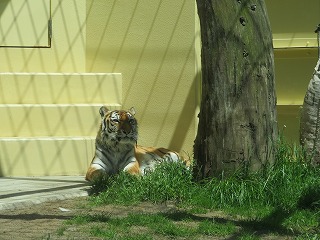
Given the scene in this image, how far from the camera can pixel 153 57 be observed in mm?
10695

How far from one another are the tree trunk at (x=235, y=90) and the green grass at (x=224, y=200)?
0.21 m

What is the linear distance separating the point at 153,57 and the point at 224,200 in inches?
149

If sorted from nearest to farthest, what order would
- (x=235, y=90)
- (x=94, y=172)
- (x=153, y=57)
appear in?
1. (x=235, y=90)
2. (x=94, y=172)
3. (x=153, y=57)

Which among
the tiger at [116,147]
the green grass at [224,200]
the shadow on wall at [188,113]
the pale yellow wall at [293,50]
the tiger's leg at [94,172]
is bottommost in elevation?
the green grass at [224,200]

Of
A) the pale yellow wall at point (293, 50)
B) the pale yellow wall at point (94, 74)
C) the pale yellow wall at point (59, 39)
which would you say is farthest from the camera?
the pale yellow wall at point (293, 50)

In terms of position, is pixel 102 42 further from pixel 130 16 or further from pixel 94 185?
pixel 94 185

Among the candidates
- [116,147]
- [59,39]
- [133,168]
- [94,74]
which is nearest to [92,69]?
[94,74]

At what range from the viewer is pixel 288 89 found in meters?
11.4

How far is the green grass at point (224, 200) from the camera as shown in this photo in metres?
6.44

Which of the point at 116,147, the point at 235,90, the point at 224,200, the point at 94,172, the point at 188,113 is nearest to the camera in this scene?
the point at 224,200

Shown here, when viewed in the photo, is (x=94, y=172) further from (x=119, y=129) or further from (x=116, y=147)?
(x=119, y=129)

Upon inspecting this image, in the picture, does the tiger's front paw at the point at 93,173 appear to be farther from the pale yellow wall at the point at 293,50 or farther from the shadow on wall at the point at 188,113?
the pale yellow wall at the point at 293,50

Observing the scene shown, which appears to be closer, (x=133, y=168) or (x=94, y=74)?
(x=133, y=168)

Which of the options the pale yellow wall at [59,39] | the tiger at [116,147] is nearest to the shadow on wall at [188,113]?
the tiger at [116,147]
